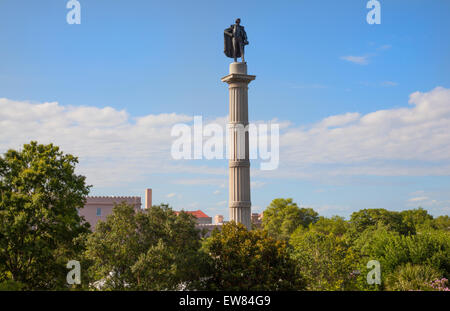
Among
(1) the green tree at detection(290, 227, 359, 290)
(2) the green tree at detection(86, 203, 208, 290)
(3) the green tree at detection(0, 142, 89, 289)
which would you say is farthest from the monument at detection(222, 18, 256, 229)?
(3) the green tree at detection(0, 142, 89, 289)

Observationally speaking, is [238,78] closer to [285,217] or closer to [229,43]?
[229,43]

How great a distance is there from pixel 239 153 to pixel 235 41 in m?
8.58

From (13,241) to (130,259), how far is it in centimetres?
821

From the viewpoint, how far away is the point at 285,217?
88.8 meters

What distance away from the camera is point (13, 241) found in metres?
29.4

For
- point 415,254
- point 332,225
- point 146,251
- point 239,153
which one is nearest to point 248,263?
point 146,251

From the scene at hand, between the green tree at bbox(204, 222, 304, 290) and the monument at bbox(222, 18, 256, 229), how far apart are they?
15.1 ft

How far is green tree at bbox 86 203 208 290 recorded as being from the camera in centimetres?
2573

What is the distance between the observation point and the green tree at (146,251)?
84.4ft

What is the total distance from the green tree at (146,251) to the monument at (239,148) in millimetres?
7170

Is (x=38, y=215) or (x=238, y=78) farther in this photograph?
(x=238, y=78)

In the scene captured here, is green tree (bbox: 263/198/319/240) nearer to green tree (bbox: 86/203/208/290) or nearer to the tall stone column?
the tall stone column
